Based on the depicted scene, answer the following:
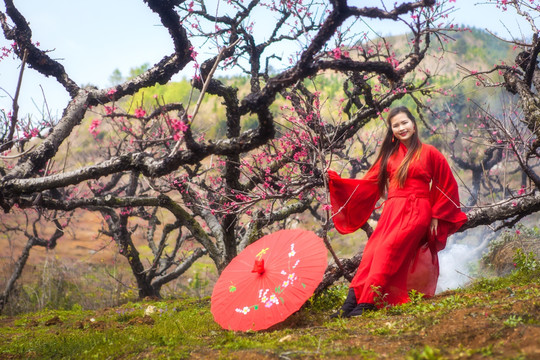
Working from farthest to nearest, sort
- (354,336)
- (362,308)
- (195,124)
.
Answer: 1. (195,124)
2. (362,308)
3. (354,336)

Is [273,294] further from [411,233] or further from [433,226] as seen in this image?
[433,226]

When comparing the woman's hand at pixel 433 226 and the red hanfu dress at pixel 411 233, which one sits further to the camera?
the woman's hand at pixel 433 226

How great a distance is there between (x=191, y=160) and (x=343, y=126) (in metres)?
3.08

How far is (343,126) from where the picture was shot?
593 cm

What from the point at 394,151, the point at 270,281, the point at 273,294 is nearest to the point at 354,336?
the point at 273,294

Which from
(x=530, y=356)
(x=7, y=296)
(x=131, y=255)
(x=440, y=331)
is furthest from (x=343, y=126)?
(x=7, y=296)

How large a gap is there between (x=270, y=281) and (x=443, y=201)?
2.04 meters

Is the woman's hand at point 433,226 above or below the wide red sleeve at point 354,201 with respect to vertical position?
below

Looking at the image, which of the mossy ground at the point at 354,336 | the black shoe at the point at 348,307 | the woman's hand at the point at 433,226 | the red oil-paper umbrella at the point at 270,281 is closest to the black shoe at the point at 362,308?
the black shoe at the point at 348,307

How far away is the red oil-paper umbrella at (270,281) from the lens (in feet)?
12.4

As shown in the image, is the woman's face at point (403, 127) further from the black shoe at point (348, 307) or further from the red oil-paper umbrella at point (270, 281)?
the black shoe at point (348, 307)

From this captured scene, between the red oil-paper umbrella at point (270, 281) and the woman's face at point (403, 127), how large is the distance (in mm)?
1539

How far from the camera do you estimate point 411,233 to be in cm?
430

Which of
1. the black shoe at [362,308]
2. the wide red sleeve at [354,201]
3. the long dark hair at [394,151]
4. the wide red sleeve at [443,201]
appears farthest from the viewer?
the wide red sleeve at [354,201]
